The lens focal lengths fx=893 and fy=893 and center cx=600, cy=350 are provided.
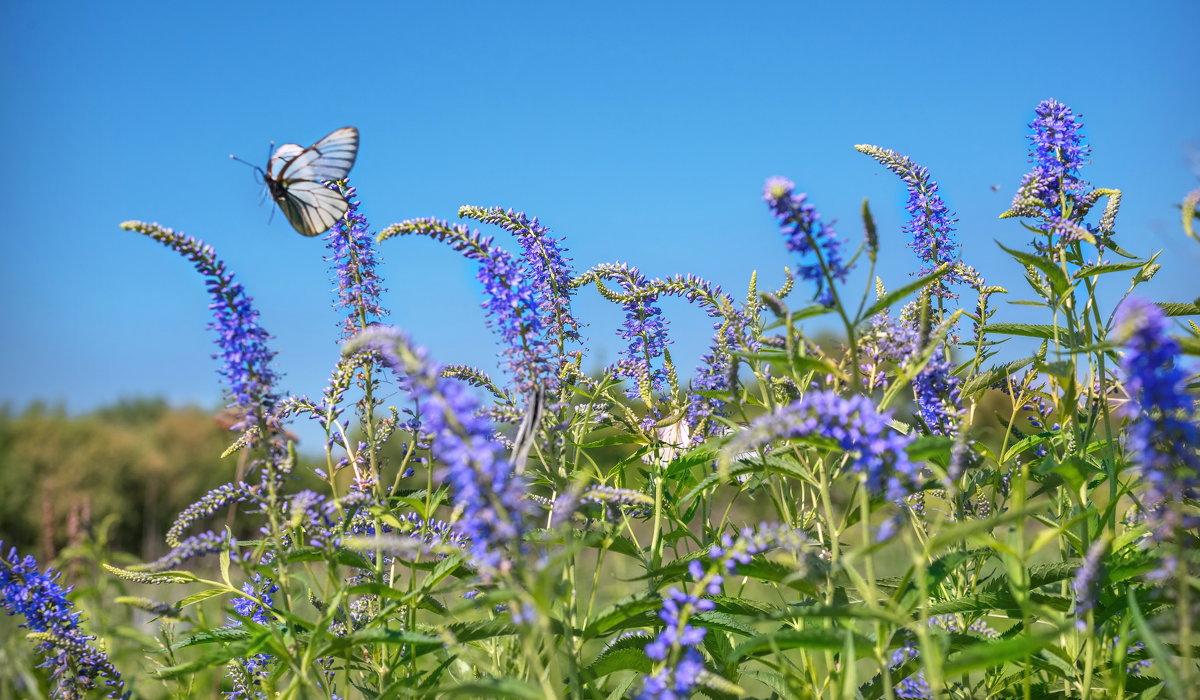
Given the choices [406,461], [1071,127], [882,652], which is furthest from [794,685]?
[1071,127]

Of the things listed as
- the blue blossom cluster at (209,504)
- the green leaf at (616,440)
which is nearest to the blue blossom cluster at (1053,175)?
the green leaf at (616,440)

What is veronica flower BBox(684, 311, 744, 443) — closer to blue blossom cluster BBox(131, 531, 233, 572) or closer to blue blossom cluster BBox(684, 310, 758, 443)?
blue blossom cluster BBox(684, 310, 758, 443)

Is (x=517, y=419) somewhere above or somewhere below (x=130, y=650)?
above

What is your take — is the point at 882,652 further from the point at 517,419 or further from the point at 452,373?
the point at 452,373

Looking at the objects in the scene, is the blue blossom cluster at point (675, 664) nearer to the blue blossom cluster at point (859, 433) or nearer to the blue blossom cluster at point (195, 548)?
the blue blossom cluster at point (859, 433)

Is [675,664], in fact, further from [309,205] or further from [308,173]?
[308,173]

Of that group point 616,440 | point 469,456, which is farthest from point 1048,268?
point 469,456

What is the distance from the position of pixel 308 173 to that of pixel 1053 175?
420 cm

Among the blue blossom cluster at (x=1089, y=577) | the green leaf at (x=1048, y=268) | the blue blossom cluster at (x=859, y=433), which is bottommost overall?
the blue blossom cluster at (x=1089, y=577)

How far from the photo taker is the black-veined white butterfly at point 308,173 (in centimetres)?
532

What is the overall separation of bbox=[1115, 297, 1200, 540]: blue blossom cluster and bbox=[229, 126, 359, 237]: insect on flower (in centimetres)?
402

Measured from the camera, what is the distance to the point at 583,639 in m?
2.95

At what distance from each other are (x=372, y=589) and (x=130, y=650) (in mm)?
870

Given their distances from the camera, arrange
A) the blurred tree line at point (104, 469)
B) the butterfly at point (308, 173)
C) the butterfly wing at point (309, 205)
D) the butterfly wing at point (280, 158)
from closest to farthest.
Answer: the butterfly wing at point (309, 205)
the butterfly at point (308, 173)
the butterfly wing at point (280, 158)
the blurred tree line at point (104, 469)
